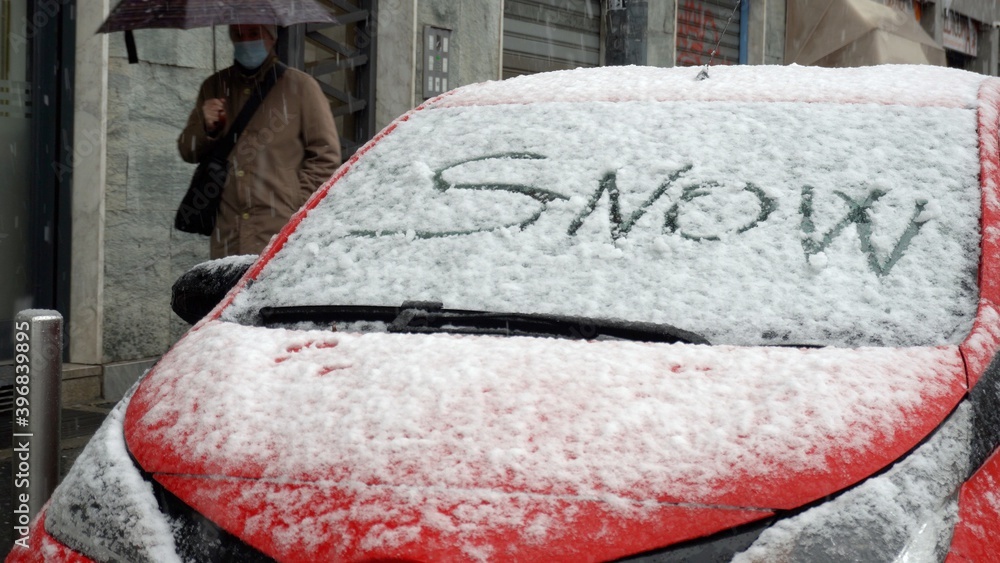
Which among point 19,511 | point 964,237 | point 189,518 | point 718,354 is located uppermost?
point 964,237

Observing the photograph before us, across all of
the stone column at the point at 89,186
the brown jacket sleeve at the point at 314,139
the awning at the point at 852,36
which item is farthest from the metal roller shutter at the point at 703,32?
the brown jacket sleeve at the point at 314,139

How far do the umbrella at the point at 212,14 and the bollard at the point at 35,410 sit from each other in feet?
8.96

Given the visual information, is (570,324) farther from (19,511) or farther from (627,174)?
(19,511)

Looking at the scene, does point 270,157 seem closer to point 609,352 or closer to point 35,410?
point 35,410

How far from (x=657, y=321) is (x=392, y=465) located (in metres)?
0.62

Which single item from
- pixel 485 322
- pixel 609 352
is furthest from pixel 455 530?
pixel 485 322

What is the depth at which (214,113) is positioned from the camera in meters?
5.61

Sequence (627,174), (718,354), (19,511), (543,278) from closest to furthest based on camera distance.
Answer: (718,354) < (543,278) < (627,174) < (19,511)

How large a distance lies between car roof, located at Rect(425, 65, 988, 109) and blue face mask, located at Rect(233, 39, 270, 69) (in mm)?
2791

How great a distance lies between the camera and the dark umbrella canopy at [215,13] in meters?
5.53

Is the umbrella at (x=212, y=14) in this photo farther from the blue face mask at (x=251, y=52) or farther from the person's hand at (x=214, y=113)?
the person's hand at (x=214, y=113)

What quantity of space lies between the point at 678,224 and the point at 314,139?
350cm

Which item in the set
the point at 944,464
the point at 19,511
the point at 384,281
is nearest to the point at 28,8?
the point at 19,511

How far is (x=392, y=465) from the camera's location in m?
1.84
